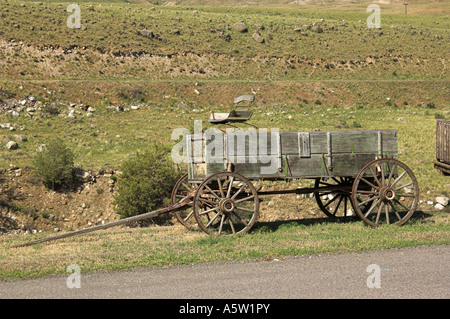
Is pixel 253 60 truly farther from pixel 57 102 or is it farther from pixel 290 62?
pixel 57 102

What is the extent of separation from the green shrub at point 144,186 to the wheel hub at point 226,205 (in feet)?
32.2

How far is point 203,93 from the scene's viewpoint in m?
43.8

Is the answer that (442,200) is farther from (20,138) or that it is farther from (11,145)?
(20,138)

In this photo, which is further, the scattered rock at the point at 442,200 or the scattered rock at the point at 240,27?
the scattered rock at the point at 240,27

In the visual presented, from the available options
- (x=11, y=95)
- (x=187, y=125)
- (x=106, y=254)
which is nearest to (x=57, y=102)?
(x=11, y=95)

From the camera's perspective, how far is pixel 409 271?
28.7 ft

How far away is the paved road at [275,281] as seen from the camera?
7777 millimetres

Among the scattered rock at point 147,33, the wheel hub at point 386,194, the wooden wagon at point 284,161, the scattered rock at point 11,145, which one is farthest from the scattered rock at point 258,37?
→ the wheel hub at point 386,194

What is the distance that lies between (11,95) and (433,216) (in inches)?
1190

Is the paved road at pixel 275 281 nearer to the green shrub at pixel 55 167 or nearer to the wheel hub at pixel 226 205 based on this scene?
the wheel hub at pixel 226 205

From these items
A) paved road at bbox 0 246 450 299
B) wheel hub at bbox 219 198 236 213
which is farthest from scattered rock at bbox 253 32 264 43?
paved road at bbox 0 246 450 299

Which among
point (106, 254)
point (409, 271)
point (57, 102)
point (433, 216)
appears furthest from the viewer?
point (57, 102)

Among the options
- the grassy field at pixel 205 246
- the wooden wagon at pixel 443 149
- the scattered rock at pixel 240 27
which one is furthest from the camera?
the scattered rock at pixel 240 27

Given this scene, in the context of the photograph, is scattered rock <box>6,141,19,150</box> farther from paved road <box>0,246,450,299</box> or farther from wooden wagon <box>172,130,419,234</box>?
paved road <box>0,246,450,299</box>
